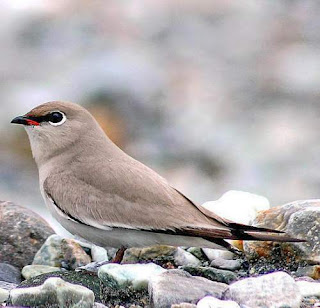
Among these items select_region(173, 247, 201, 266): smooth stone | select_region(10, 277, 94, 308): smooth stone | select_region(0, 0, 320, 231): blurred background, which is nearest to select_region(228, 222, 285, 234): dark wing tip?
select_region(173, 247, 201, 266): smooth stone

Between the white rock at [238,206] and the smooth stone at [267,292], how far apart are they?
1.75 m

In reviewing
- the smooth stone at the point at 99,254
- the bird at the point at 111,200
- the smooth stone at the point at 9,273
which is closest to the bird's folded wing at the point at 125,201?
the bird at the point at 111,200

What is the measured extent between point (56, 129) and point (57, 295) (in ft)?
6.36

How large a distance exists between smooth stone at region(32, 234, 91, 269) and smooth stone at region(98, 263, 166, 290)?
123cm

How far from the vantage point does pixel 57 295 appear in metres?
4.49

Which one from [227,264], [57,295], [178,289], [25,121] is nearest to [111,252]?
[227,264]

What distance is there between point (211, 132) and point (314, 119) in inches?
64.6

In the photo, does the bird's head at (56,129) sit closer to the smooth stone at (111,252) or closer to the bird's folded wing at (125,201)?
the bird's folded wing at (125,201)

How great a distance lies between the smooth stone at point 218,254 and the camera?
5969 millimetres

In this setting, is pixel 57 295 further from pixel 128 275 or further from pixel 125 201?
pixel 125 201

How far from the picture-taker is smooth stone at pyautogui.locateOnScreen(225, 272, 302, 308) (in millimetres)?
4543

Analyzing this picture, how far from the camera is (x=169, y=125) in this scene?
1348 cm

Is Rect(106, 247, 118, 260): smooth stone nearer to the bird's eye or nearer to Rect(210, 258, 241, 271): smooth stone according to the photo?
Rect(210, 258, 241, 271): smooth stone

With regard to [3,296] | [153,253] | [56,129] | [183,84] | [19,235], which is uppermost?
[183,84]
